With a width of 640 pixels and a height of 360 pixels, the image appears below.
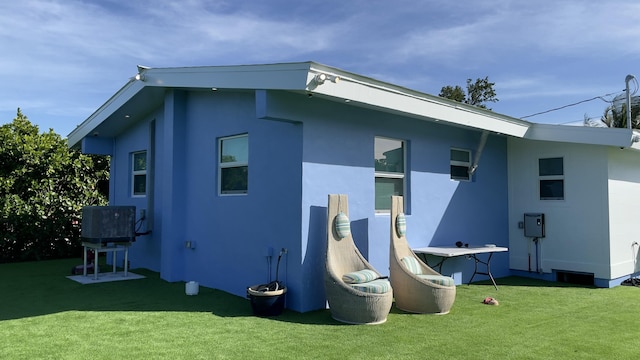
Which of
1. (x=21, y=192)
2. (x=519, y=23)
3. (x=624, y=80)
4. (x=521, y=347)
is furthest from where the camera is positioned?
(x=21, y=192)

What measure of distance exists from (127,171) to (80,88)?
2.94 metres

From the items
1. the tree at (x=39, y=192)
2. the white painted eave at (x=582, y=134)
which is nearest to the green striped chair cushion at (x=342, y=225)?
the white painted eave at (x=582, y=134)

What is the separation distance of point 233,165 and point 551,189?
19.6 feet

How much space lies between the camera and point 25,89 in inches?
422

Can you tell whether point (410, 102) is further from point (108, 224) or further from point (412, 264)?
point (108, 224)

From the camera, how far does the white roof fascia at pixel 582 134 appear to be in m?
7.61

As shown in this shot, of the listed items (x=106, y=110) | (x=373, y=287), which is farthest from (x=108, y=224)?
(x=373, y=287)

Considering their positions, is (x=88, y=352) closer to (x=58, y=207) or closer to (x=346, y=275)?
(x=346, y=275)

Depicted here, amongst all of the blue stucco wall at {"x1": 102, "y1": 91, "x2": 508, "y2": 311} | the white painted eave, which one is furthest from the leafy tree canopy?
the blue stucco wall at {"x1": 102, "y1": 91, "x2": 508, "y2": 311}

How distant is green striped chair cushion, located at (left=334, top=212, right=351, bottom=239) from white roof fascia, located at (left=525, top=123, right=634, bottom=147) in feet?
15.1

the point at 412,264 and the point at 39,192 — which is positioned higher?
the point at 39,192

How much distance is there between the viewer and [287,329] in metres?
5.02

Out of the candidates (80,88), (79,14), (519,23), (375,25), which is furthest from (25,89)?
(519,23)

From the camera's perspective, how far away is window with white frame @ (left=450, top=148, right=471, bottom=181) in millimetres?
8359
